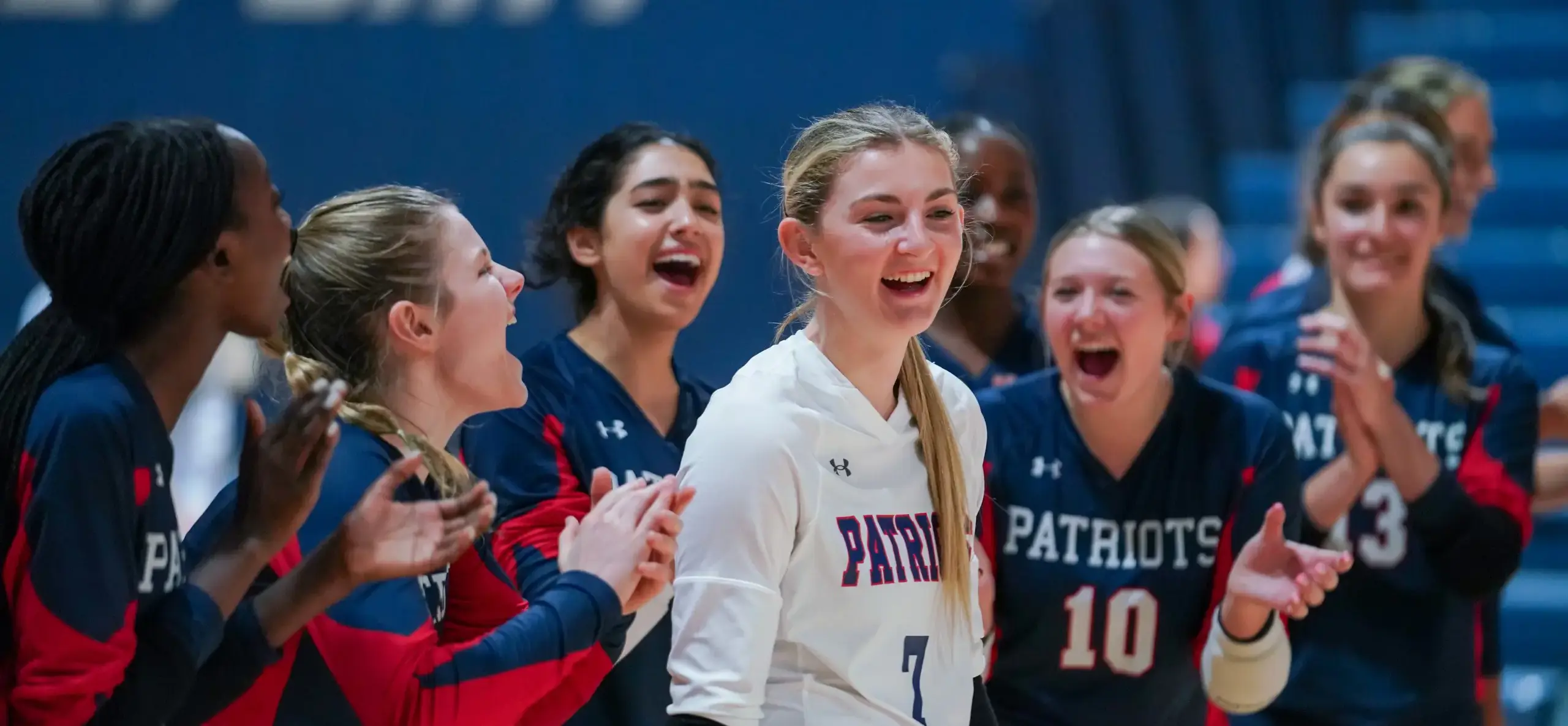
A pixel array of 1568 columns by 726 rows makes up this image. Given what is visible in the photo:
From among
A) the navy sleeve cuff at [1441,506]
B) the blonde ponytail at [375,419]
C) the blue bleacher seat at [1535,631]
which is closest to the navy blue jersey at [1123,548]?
the navy sleeve cuff at [1441,506]

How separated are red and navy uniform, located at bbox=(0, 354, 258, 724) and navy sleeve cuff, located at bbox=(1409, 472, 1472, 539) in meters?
2.60

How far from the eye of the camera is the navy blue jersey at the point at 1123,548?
11.0 ft

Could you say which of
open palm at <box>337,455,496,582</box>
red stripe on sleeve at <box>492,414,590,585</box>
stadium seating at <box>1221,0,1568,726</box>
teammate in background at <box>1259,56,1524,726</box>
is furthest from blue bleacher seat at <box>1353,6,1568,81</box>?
open palm at <box>337,455,496,582</box>

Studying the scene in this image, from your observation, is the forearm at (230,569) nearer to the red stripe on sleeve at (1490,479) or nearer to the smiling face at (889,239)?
the smiling face at (889,239)

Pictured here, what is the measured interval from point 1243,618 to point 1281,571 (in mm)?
149

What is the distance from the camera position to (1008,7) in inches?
297

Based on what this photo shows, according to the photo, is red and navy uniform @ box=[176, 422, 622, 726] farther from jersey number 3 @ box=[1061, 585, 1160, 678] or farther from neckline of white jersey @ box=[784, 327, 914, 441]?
jersey number 3 @ box=[1061, 585, 1160, 678]

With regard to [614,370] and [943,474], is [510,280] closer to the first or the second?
[614,370]

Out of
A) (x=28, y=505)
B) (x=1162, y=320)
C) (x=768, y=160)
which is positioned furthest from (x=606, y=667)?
(x=768, y=160)

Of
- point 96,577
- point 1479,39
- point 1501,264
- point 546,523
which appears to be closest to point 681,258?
point 546,523

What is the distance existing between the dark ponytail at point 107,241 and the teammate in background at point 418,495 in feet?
0.86

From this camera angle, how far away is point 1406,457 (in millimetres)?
3812

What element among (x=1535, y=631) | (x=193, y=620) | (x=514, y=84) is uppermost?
(x=514, y=84)

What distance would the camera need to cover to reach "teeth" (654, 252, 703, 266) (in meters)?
3.55
